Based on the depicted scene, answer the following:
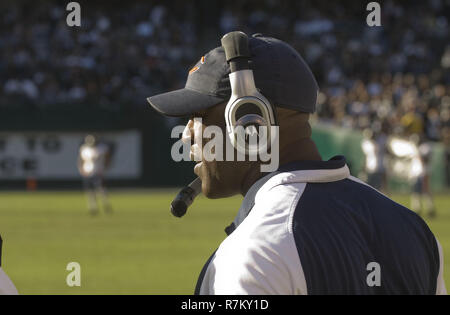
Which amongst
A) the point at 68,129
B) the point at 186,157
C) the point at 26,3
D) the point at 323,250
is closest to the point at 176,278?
the point at 186,157

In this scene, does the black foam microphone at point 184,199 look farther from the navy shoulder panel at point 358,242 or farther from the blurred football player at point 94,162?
the blurred football player at point 94,162

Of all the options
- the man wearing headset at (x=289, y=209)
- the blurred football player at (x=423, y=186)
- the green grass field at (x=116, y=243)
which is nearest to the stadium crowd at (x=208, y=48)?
the green grass field at (x=116, y=243)

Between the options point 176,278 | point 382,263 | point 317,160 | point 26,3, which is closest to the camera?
point 382,263

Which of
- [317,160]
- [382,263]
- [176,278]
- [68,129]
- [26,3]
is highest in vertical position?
[26,3]

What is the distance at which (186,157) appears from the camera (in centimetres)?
314

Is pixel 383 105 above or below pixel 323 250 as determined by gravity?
above

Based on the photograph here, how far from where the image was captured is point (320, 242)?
2.33 meters

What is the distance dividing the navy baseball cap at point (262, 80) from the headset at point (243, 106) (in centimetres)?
4

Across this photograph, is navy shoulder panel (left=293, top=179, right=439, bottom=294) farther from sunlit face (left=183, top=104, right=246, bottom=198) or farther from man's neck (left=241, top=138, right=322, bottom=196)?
sunlit face (left=183, top=104, right=246, bottom=198)

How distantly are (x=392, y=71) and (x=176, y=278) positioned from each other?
24398 millimetres

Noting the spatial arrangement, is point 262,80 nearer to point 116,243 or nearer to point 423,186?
point 116,243

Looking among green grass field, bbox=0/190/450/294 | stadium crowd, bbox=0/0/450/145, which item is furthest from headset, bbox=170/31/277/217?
stadium crowd, bbox=0/0/450/145

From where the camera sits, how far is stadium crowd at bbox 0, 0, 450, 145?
32188 millimetres

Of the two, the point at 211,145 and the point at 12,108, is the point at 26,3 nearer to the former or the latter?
the point at 12,108
